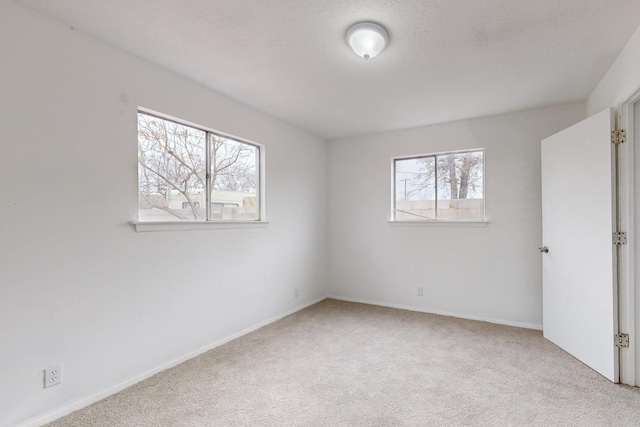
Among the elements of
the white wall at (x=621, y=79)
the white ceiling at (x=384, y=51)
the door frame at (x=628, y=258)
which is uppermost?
the white ceiling at (x=384, y=51)

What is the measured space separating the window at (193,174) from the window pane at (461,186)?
2.31m

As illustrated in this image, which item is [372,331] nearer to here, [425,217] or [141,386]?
[425,217]

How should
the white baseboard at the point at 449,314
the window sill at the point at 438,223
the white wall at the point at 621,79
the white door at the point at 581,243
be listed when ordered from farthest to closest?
the window sill at the point at 438,223 < the white baseboard at the point at 449,314 < the white door at the point at 581,243 < the white wall at the point at 621,79

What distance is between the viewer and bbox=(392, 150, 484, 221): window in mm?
3816

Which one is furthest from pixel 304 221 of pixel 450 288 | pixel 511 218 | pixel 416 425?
pixel 416 425

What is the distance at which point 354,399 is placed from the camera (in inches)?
82.8

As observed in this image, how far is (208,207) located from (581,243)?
10.8 ft

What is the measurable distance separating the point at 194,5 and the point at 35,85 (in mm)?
1059

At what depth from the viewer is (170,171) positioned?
2.67m

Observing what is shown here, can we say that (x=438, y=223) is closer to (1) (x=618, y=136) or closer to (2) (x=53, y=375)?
(1) (x=618, y=136)

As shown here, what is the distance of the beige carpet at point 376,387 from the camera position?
6.24 ft

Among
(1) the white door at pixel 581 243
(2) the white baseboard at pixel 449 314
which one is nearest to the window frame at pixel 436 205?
(1) the white door at pixel 581 243

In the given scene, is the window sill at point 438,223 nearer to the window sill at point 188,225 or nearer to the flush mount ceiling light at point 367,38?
the window sill at point 188,225

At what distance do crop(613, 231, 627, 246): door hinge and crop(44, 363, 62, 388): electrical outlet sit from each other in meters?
3.88
